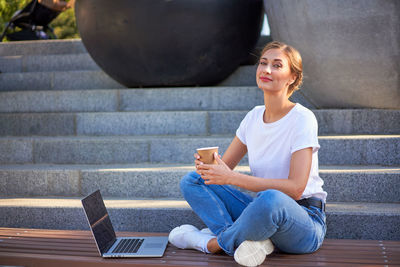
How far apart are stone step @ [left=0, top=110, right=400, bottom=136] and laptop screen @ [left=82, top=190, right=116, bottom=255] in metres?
1.91

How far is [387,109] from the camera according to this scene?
422cm

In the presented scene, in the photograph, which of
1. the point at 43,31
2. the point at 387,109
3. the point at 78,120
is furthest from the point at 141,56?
the point at 43,31

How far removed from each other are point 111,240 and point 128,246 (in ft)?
0.50

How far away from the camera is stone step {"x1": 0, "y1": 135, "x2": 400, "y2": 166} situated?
378 cm

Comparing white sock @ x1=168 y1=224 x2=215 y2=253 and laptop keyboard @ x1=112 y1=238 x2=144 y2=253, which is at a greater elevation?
white sock @ x1=168 y1=224 x2=215 y2=253

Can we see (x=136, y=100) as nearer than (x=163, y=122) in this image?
No

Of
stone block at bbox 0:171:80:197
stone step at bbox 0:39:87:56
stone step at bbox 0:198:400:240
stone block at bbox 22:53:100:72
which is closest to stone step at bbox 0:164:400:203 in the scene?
stone block at bbox 0:171:80:197

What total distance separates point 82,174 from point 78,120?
115cm

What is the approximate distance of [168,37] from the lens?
503cm

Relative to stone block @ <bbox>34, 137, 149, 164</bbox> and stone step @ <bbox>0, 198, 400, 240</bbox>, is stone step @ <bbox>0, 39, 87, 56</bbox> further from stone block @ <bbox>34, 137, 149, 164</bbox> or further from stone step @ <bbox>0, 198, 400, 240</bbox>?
stone step @ <bbox>0, 198, 400, 240</bbox>

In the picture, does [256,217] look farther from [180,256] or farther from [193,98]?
[193,98]

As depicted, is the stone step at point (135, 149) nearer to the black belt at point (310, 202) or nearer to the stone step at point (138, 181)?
the stone step at point (138, 181)

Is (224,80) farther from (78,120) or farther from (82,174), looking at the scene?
(82,174)

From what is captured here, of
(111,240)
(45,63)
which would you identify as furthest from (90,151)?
(45,63)
